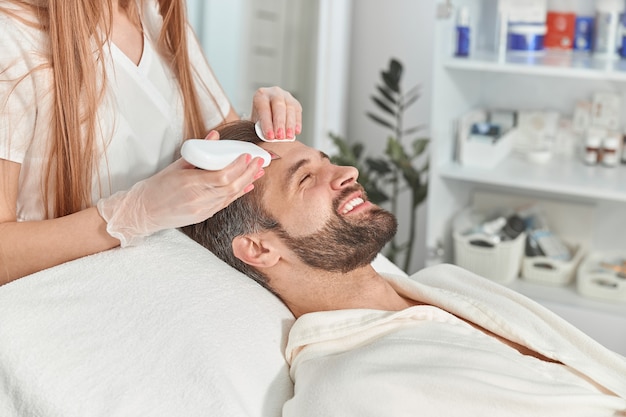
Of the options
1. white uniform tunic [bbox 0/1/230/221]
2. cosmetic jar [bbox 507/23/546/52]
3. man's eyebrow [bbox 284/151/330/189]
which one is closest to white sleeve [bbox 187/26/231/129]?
white uniform tunic [bbox 0/1/230/221]

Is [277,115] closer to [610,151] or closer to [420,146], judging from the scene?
[420,146]

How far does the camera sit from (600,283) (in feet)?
9.00

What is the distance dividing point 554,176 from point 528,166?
0.14 m

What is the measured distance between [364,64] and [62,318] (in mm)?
2356

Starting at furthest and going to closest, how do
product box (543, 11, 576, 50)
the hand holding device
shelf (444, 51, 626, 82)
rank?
product box (543, 11, 576, 50)
shelf (444, 51, 626, 82)
the hand holding device

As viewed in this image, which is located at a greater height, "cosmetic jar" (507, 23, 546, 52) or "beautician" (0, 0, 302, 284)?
"cosmetic jar" (507, 23, 546, 52)

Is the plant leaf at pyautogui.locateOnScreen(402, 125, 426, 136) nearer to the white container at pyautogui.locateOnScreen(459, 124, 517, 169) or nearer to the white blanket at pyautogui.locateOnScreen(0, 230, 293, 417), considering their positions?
Result: the white container at pyautogui.locateOnScreen(459, 124, 517, 169)

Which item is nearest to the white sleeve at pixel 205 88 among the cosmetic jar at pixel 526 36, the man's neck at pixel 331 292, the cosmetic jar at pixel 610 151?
the man's neck at pixel 331 292

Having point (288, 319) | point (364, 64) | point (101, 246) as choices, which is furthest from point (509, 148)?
point (101, 246)

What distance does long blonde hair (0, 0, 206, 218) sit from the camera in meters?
1.28

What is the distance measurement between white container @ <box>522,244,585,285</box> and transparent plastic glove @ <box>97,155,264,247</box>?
5.86 ft

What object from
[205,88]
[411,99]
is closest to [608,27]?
[411,99]

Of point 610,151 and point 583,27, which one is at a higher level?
point 583,27

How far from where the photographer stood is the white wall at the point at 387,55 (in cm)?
325
